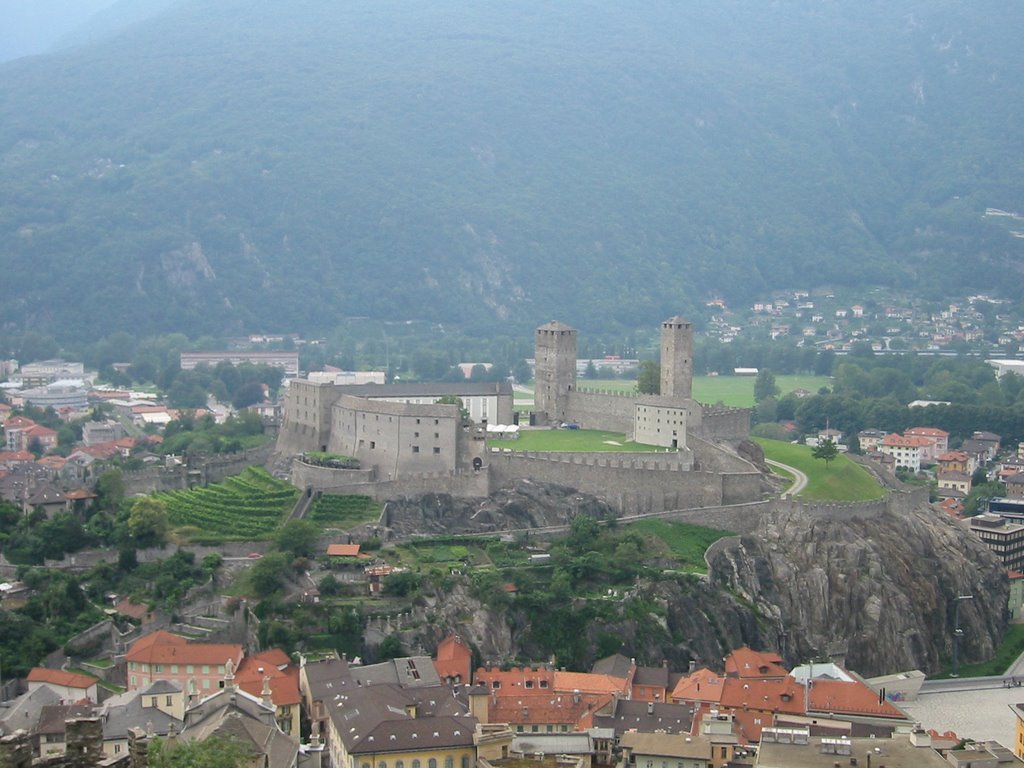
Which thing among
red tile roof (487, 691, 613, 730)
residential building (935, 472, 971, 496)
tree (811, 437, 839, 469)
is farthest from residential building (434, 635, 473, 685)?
residential building (935, 472, 971, 496)

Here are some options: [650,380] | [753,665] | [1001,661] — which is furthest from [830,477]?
[753,665]

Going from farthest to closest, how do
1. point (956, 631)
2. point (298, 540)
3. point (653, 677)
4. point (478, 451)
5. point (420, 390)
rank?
1. point (420, 390)
2. point (956, 631)
3. point (478, 451)
4. point (298, 540)
5. point (653, 677)

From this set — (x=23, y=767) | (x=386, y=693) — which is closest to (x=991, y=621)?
(x=386, y=693)

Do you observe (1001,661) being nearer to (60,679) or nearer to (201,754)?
(60,679)

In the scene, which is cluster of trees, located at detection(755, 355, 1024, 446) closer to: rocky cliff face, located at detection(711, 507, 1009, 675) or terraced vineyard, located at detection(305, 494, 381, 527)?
rocky cliff face, located at detection(711, 507, 1009, 675)

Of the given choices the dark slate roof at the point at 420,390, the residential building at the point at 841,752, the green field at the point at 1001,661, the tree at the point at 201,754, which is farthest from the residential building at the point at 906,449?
the tree at the point at 201,754
